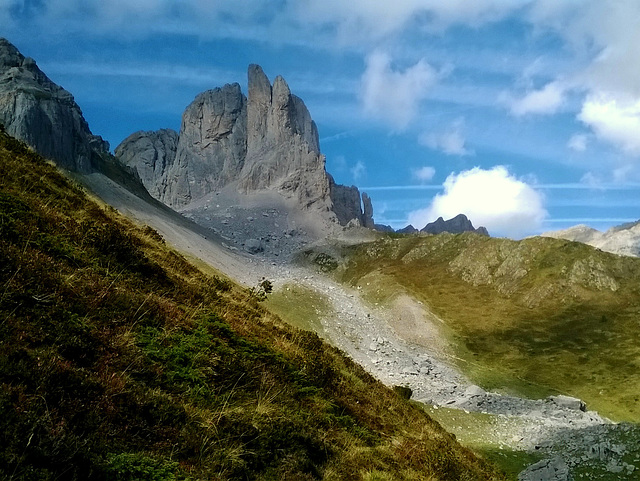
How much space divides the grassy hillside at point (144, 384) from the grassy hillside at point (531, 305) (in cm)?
4668

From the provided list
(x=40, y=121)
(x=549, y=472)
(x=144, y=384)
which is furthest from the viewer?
(x=40, y=121)

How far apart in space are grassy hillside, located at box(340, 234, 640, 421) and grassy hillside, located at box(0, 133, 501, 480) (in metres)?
46.7

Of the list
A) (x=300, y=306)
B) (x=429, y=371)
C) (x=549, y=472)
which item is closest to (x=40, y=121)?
(x=300, y=306)

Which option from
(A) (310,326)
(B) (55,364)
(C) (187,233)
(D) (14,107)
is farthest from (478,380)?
(D) (14,107)

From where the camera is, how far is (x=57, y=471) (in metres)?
4.98

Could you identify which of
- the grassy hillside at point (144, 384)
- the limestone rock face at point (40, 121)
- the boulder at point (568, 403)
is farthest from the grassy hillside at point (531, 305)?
the limestone rock face at point (40, 121)

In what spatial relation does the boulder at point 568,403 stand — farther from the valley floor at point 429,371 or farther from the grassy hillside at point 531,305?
the grassy hillside at point 531,305

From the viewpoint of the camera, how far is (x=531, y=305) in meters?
75.9

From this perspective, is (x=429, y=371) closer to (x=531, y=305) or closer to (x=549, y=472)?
(x=531, y=305)

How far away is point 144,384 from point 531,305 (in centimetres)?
7870

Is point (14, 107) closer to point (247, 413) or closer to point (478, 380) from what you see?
point (478, 380)

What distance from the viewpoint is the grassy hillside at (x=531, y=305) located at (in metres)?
54.0

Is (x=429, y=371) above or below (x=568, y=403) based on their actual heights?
below

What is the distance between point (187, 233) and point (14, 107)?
51.6 metres
